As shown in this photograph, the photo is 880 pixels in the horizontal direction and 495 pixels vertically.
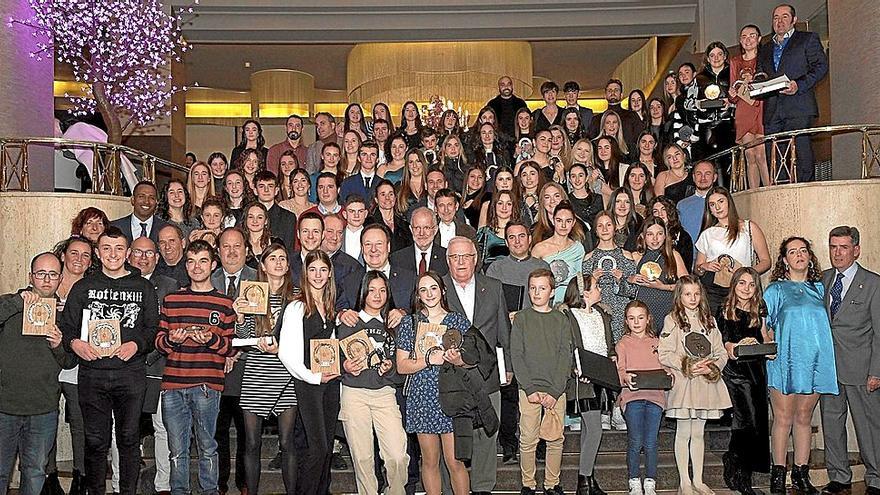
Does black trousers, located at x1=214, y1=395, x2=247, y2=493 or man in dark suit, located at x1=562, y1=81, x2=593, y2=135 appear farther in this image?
man in dark suit, located at x1=562, y1=81, x2=593, y2=135

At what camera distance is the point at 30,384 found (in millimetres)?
7023

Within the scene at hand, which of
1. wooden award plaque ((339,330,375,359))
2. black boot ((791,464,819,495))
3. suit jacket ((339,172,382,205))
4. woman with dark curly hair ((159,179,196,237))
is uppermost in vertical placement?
suit jacket ((339,172,382,205))

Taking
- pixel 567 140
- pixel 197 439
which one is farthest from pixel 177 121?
pixel 197 439

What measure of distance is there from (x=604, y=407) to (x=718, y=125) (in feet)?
16.1

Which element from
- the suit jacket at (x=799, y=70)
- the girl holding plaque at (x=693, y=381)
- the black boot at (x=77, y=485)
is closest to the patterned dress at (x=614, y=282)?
the girl holding plaque at (x=693, y=381)

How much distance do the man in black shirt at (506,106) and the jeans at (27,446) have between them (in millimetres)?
6984

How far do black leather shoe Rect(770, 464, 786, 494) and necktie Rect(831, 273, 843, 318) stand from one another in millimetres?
1298

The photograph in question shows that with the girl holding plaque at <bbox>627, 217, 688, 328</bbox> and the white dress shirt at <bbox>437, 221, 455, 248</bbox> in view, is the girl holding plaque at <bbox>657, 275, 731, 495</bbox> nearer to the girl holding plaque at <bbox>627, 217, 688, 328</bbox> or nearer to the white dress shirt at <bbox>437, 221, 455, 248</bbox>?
the girl holding plaque at <bbox>627, 217, 688, 328</bbox>

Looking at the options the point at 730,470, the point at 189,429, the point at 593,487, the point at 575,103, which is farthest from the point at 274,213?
the point at 575,103

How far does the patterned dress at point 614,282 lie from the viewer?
7977 mm

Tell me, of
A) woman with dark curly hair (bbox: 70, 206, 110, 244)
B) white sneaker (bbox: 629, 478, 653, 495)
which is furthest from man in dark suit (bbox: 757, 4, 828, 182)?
woman with dark curly hair (bbox: 70, 206, 110, 244)

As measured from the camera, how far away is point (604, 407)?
7.44 m

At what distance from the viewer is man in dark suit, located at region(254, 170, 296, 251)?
8.59 m

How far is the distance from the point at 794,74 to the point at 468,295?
4.79 metres
